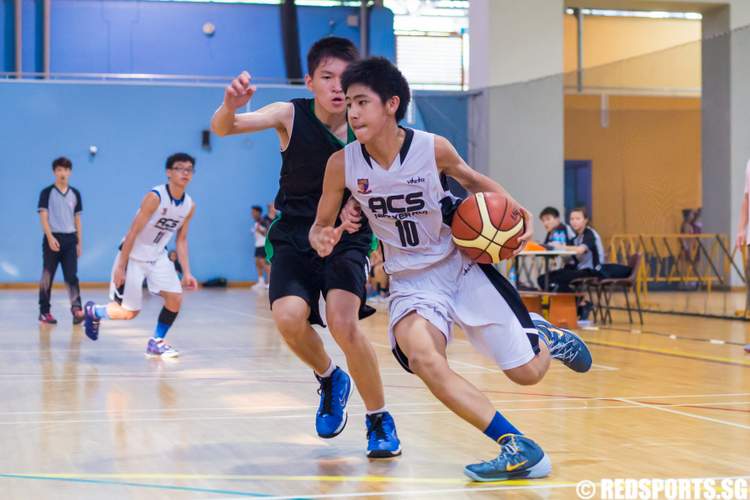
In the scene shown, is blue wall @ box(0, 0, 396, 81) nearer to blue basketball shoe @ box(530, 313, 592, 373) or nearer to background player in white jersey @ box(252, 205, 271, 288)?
background player in white jersey @ box(252, 205, 271, 288)

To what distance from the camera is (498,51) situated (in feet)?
54.0

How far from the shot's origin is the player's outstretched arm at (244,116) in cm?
383

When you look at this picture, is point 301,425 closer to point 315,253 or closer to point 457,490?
point 315,253

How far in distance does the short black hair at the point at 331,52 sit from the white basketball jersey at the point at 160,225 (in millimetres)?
3899

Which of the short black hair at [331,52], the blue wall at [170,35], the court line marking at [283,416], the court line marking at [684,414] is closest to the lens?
the short black hair at [331,52]

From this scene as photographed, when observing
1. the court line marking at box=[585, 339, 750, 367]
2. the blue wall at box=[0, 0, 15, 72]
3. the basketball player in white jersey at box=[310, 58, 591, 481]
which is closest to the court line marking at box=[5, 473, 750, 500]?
the basketball player in white jersey at box=[310, 58, 591, 481]

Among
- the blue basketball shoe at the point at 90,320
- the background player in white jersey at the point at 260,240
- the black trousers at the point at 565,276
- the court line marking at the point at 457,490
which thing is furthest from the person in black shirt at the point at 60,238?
the background player in white jersey at the point at 260,240

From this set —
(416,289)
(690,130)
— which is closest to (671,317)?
(690,130)

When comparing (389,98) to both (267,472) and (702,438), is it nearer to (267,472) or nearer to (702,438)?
(267,472)

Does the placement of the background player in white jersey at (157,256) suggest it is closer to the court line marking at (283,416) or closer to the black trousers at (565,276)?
the court line marking at (283,416)

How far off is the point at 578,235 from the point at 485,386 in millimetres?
5544

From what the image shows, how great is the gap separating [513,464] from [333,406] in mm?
1012

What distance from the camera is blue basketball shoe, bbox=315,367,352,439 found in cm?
411

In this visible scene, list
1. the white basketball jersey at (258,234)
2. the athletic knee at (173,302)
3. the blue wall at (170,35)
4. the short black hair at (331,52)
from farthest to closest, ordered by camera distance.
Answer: the blue wall at (170,35) < the white basketball jersey at (258,234) < the athletic knee at (173,302) < the short black hair at (331,52)
